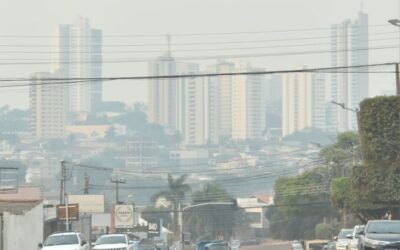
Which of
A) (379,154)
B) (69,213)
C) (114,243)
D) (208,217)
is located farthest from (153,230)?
(114,243)

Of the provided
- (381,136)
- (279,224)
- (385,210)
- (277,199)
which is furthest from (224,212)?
(381,136)

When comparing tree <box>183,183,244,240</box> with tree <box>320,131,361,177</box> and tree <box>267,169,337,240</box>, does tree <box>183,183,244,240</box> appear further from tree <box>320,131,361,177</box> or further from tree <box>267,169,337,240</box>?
tree <box>320,131,361,177</box>

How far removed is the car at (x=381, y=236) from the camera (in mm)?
41441

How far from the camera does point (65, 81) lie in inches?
1954

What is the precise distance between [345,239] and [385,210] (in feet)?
54.4

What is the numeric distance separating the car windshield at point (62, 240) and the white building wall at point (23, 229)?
9.44 meters

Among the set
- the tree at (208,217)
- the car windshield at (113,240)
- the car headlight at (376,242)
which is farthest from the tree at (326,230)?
the car headlight at (376,242)

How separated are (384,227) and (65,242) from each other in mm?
14861

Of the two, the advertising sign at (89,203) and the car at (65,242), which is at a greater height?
the car at (65,242)

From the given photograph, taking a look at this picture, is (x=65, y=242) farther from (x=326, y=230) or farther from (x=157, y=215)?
(x=157, y=215)

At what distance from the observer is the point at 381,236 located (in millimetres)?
42406

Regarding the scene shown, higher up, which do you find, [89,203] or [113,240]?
[113,240]

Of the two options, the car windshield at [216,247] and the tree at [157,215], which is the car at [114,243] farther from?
the tree at [157,215]

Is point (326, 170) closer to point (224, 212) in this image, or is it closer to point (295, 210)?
point (295, 210)
